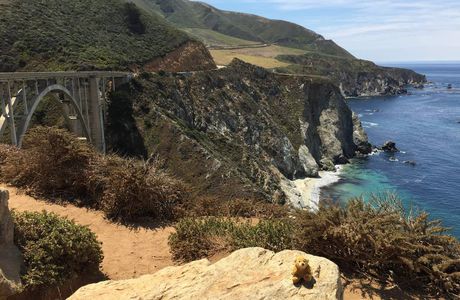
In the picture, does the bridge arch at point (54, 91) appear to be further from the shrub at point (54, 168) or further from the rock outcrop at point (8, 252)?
the rock outcrop at point (8, 252)

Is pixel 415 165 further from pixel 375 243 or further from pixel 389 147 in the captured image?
pixel 375 243

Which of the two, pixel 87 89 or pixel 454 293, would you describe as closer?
pixel 454 293

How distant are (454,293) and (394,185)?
66.4 m

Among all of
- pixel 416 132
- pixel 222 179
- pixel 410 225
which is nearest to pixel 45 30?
pixel 222 179

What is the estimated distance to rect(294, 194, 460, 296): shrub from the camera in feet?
31.1

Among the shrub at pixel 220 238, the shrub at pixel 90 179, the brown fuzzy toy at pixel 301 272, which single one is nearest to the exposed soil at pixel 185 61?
the shrub at pixel 90 179

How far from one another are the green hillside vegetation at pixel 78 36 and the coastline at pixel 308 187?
34.4 m

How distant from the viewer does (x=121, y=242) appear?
43.0ft

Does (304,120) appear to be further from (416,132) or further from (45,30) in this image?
(45,30)

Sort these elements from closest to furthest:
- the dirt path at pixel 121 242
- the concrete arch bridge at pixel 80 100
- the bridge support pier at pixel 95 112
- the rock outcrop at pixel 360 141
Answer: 1. the dirt path at pixel 121 242
2. the concrete arch bridge at pixel 80 100
3. the bridge support pier at pixel 95 112
4. the rock outcrop at pixel 360 141

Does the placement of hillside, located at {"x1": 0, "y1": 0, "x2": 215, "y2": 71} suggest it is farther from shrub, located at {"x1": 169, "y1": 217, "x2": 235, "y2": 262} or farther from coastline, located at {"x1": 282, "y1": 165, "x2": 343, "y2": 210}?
shrub, located at {"x1": 169, "y1": 217, "x2": 235, "y2": 262}

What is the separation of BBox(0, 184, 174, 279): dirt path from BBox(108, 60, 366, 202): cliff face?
3103 cm

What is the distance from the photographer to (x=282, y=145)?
78812 mm

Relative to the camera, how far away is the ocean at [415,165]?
63669 mm
